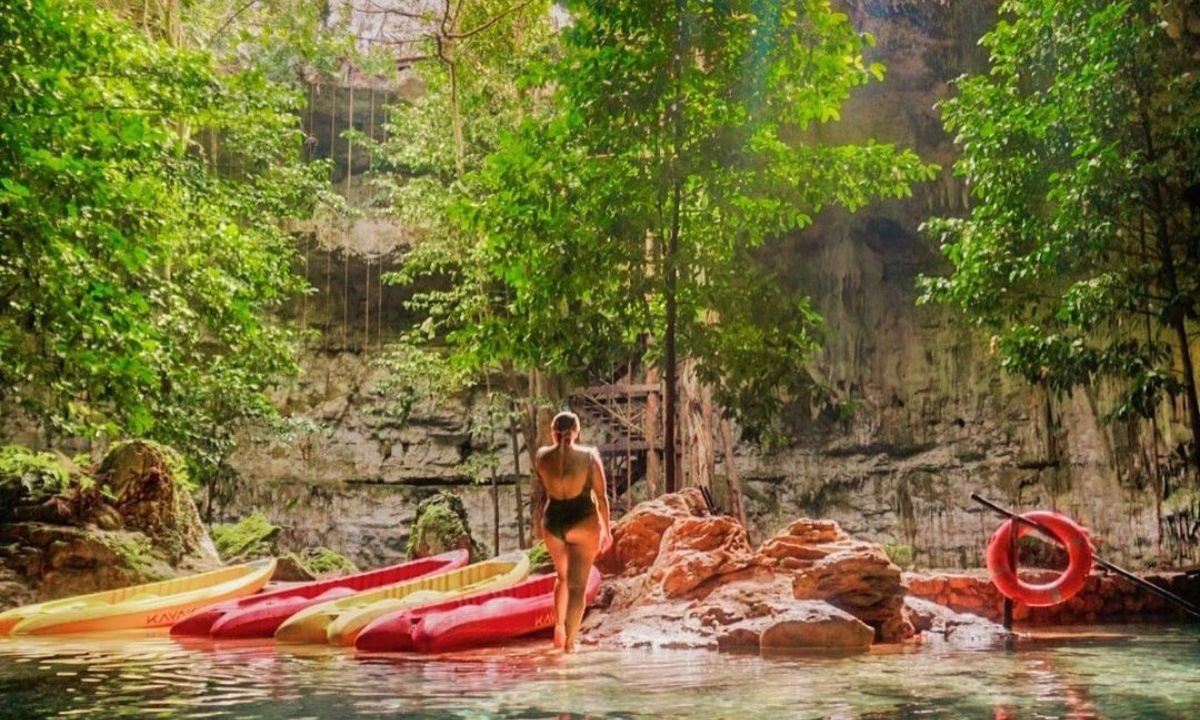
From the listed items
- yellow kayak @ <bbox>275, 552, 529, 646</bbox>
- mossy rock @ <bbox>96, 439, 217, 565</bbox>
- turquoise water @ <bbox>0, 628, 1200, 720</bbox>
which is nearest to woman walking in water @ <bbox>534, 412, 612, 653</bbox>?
turquoise water @ <bbox>0, 628, 1200, 720</bbox>

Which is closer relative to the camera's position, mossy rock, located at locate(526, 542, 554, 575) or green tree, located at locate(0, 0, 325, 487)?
green tree, located at locate(0, 0, 325, 487)

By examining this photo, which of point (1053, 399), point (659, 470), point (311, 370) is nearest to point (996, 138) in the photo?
point (1053, 399)

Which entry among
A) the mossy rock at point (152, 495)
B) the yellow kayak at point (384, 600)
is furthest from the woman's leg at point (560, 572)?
the mossy rock at point (152, 495)

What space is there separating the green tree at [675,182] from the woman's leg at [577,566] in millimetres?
3402

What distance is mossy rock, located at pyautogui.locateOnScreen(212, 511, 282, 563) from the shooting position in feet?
51.2

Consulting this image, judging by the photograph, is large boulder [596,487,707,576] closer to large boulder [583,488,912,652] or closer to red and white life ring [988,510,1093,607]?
large boulder [583,488,912,652]

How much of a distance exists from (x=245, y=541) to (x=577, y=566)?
11.7 m

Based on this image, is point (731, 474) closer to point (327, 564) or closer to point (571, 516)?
point (327, 564)

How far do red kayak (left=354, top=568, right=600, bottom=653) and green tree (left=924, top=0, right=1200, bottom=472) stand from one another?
7225 millimetres

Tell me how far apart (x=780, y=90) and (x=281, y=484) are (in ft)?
57.9

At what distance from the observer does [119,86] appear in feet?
29.9

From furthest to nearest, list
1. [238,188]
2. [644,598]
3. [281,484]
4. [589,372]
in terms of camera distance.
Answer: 1. [281,484]
2. [238,188]
3. [589,372]
4. [644,598]

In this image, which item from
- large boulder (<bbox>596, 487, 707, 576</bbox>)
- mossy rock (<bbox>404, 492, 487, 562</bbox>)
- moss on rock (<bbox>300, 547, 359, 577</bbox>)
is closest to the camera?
large boulder (<bbox>596, 487, 707, 576</bbox>)

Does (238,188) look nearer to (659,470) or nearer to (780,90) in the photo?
(780,90)
